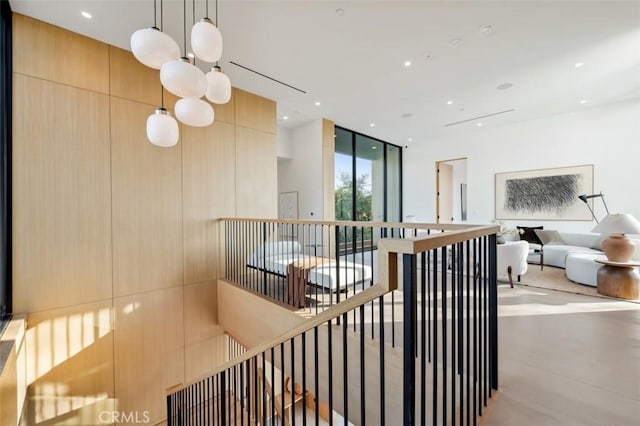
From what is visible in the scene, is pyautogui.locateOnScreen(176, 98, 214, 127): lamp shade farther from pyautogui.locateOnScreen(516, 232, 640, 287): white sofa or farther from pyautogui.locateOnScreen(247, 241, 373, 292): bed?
pyautogui.locateOnScreen(516, 232, 640, 287): white sofa

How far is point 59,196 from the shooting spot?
3.21 meters

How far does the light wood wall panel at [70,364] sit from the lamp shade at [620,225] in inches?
277

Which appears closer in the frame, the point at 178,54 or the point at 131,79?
the point at 178,54

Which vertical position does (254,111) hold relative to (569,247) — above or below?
above

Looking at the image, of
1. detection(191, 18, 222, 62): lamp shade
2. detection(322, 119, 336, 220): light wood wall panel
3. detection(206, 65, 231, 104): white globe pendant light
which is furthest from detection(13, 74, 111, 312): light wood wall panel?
detection(322, 119, 336, 220): light wood wall panel

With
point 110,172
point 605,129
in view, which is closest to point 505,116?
point 605,129

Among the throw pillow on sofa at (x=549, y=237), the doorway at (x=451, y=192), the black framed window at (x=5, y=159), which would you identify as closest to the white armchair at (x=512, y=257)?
the throw pillow on sofa at (x=549, y=237)

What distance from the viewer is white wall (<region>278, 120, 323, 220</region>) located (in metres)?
6.54

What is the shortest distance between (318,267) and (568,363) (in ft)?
7.97

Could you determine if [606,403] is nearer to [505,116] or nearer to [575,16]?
[575,16]

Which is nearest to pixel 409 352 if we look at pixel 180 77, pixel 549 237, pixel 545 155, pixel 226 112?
pixel 180 77

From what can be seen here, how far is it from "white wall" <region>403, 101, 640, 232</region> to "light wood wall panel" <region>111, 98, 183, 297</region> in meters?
7.44

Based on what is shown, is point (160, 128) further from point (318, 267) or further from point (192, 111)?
point (318, 267)

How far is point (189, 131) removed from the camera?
4.30 meters
